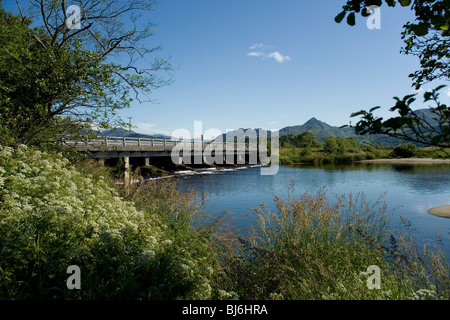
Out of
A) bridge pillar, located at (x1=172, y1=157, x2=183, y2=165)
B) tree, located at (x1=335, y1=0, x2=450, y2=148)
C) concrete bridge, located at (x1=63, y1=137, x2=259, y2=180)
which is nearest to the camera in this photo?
tree, located at (x1=335, y1=0, x2=450, y2=148)

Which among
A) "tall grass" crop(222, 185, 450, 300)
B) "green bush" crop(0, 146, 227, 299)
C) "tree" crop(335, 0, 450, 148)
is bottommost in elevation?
"tall grass" crop(222, 185, 450, 300)

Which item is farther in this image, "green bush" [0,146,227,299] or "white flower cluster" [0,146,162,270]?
"white flower cluster" [0,146,162,270]

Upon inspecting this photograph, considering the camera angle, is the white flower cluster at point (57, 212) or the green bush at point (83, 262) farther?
the white flower cluster at point (57, 212)

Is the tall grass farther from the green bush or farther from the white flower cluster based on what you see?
the white flower cluster

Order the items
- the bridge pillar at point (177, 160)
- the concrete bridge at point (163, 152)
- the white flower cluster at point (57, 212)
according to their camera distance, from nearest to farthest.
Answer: the white flower cluster at point (57, 212) → the concrete bridge at point (163, 152) → the bridge pillar at point (177, 160)

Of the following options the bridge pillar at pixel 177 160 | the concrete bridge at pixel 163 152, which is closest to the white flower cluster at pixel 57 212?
the concrete bridge at pixel 163 152

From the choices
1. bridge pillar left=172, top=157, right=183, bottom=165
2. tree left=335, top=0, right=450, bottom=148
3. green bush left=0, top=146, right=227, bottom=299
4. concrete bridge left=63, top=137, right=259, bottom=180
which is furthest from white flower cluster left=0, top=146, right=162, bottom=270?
bridge pillar left=172, top=157, right=183, bottom=165

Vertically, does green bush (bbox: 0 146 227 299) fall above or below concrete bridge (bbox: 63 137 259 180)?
below

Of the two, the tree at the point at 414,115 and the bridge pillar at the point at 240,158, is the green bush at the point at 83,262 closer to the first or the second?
the tree at the point at 414,115

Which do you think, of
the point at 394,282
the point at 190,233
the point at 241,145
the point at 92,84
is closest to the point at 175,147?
the point at 241,145

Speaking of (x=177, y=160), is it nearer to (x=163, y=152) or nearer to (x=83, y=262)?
(x=163, y=152)

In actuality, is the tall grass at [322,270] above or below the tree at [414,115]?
below

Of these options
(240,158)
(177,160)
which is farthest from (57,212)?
(240,158)
